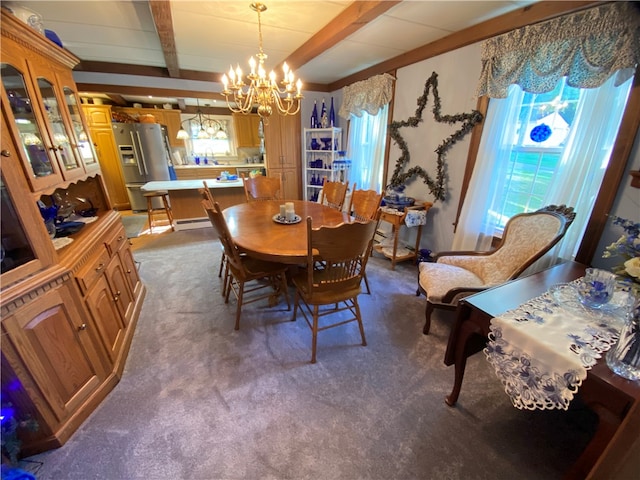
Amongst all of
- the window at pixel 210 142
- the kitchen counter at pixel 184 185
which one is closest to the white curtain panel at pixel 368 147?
the kitchen counter at pixel 184 185

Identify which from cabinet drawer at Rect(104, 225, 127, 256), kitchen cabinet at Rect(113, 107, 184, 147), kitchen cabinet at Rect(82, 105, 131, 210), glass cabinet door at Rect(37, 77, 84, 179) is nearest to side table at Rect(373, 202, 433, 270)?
cabinet drawer at Rect(104, 225, 127, 256)

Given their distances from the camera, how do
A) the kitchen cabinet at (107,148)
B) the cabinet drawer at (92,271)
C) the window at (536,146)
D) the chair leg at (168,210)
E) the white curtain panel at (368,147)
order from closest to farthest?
1. the cabinet drawer at (92,271)
2. the window at (536,146)
3. the white curtain panel at (368,147)
4. the chair leg at (168,210)
5. the kitchen cabinet at (107,148)

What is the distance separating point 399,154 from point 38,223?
338cm

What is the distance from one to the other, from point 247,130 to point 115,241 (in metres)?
5.62

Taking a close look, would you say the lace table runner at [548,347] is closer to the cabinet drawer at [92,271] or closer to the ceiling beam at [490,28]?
the ceiling beam at [490,28]

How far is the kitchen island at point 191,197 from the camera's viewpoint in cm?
435

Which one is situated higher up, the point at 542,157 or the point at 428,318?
the point at 542,157

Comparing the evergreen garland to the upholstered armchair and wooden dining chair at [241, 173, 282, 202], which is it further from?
wooden dining chair at [241, 173, 282, 202]

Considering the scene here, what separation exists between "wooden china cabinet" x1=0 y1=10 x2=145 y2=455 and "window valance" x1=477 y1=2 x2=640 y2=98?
3093mm

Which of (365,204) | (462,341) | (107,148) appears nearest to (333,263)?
(462,341)

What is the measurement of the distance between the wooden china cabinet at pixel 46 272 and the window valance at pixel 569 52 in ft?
10.1

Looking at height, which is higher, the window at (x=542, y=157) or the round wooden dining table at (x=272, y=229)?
the window at (x=542, y=157)

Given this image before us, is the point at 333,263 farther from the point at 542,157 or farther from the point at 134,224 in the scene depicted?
the point at 134,224

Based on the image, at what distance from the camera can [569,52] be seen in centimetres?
174
